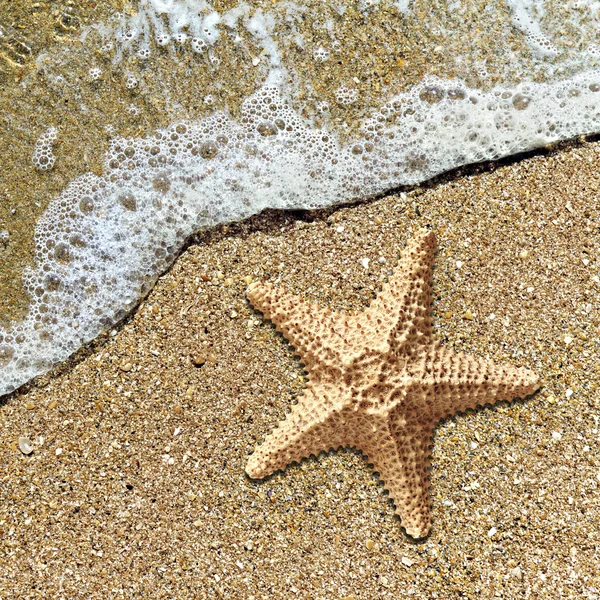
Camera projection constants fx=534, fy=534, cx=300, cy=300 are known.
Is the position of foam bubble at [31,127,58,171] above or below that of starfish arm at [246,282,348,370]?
above

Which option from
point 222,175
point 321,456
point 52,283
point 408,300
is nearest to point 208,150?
point 222,175

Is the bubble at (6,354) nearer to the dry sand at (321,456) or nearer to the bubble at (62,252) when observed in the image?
the dry sand at (321,456)

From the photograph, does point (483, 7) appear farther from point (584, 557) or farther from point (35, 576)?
point (35, 576)

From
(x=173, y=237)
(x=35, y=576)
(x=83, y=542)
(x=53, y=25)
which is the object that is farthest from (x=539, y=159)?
(x=35, y=576)

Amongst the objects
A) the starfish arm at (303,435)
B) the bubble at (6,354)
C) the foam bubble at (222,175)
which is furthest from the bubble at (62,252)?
the starfish arm at (303,435)

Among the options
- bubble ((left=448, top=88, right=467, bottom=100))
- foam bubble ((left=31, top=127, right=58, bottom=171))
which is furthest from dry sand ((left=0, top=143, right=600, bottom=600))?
foam bubble ((left=31, top=127, right=58, bottom=171))

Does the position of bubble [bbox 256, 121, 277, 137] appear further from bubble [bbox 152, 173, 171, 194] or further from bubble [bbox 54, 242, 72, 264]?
bubble [bbox 54, 242, 72, 264]

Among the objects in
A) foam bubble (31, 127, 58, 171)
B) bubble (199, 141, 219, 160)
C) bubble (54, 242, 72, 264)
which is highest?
foam bubble (31, 127, 58, 171)
